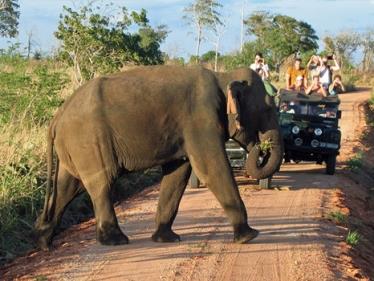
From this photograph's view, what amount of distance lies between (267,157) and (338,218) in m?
2.47

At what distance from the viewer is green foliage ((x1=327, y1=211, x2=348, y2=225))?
10.1 metres

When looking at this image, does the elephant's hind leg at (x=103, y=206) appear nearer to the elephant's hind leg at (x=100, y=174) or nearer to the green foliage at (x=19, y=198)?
the elephant's hind leg at (x=100, y=174)

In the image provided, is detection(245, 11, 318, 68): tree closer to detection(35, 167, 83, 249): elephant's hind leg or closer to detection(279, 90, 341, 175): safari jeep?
detection(279, 90, 341, 175): safari jeep

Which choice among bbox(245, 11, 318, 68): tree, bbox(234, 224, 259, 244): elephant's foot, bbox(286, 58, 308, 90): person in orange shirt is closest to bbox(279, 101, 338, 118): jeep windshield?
bbox(286, 58, 308, 90): person in orange shirt

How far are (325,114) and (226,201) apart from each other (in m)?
7.68

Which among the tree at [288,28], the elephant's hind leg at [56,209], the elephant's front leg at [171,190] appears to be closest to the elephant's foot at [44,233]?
the elephant's hind leg at [56,209]

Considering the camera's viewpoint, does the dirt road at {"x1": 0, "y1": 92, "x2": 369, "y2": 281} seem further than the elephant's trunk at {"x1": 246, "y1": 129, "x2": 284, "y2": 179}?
No

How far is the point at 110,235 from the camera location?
7883mm

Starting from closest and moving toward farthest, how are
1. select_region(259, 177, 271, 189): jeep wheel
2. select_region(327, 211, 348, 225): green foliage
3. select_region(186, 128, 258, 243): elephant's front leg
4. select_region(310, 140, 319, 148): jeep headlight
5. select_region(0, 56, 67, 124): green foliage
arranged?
select_region(186, 128, 258, 243): elephant's front leg, select_region(327, 211, 348, 225): green foliage, select_region(259, 177, 271, 189): jeep wheel, select_region(0, 56, 67, 124): green foliage, select_region(310, 140, 319, 148): jeep headlight

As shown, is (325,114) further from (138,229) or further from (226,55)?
(226,55)

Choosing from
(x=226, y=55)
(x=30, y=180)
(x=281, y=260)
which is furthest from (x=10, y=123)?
(x=226, y=55)

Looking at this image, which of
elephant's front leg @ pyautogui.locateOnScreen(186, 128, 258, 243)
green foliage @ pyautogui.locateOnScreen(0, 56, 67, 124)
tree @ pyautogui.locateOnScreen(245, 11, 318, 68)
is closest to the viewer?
elephant's front leg @ pyautogui.locateOnScreen(186, 128, 258, 243)

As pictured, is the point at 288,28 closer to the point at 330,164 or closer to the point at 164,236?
the point at 330,164

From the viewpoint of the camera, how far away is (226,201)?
7723mm
